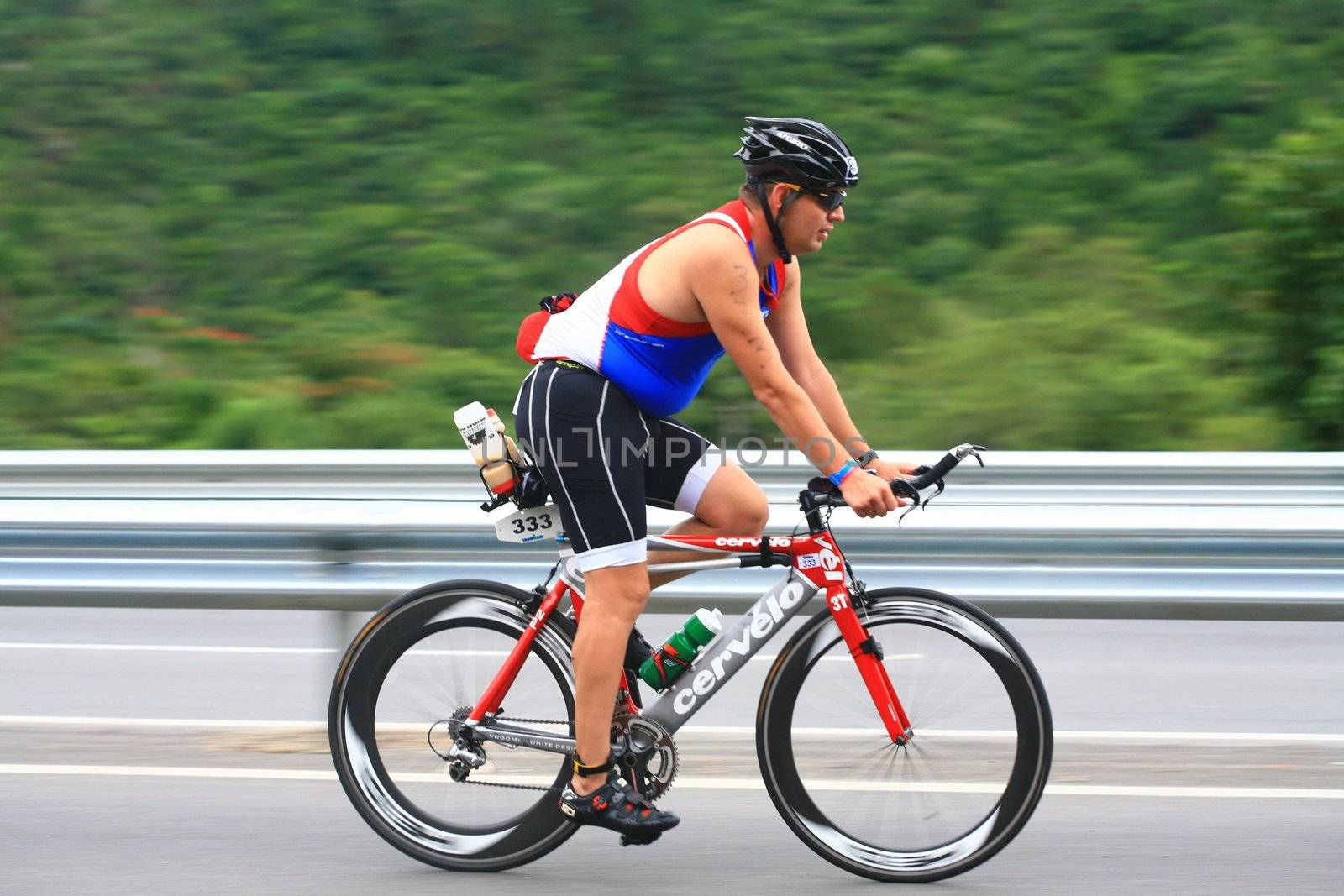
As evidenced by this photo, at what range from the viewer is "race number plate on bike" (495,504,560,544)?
4289 millimetres

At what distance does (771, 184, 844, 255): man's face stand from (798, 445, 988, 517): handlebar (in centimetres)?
61

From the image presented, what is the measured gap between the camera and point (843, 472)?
155 inches

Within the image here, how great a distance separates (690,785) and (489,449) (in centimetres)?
146

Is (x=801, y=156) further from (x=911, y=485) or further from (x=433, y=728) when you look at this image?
(x=433, y=728)

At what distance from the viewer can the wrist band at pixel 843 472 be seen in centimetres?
394

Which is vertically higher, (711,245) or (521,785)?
(711,245)

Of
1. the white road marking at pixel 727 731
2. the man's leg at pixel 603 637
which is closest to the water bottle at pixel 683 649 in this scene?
the man's leg at pixel 603 637

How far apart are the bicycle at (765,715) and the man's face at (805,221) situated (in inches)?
24.5

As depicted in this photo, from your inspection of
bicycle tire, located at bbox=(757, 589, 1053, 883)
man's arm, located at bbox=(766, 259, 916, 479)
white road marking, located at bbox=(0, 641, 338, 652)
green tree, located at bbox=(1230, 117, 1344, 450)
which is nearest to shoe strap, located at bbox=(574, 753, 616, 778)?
bicycle tire, located at bbox=(757, 589, 1053, 883)

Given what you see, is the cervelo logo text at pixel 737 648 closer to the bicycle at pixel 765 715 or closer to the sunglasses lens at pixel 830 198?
the bicycle at pixel 765 715

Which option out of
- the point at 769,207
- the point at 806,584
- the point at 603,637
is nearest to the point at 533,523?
the point at 603,637

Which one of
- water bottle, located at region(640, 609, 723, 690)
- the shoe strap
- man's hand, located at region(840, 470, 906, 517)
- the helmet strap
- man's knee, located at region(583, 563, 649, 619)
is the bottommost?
the shoe strap

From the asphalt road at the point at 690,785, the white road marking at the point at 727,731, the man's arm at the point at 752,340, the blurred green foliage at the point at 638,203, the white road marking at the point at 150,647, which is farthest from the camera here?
the blurred green foliage at the point at 638,203

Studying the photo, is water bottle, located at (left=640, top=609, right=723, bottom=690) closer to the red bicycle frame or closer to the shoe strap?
the red bicycle frame
